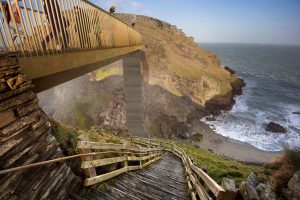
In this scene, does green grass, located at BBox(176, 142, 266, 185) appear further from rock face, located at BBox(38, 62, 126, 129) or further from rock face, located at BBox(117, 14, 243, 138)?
rock face, located at BBox(38, 62, 126, 129)

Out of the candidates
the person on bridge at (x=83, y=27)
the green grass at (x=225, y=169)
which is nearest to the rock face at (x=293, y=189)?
the green grass at (x=225, y=169)

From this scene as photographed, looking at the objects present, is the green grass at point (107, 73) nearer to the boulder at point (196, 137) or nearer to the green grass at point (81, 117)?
the green grass at point (81, 117)

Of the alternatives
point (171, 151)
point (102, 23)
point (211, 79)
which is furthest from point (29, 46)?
point (211, 79)

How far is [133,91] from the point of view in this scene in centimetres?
1784

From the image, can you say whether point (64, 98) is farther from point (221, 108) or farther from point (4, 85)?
point (4, 85)

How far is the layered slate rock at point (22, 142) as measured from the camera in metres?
2.41

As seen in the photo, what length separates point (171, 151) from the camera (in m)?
12.5

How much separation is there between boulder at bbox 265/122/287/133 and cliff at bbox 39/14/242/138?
7.69 meters

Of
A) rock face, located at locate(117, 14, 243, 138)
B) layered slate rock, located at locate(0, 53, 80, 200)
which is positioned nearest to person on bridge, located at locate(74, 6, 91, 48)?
layered slate rock, located at locate(0, 53, 80, 200)

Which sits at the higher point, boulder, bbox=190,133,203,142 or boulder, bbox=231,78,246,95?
boulder, bbox=231,78,246,95

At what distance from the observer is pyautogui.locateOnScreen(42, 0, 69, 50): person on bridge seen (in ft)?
13.4

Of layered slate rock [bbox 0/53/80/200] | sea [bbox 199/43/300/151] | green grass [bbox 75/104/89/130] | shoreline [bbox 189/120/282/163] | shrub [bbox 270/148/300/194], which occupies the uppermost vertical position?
layered slate rock [bbox 0/53/80/200]

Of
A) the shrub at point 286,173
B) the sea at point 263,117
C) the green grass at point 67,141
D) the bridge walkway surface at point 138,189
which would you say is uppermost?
the green grass at point 67,141

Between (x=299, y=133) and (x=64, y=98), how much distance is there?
3202 cm
